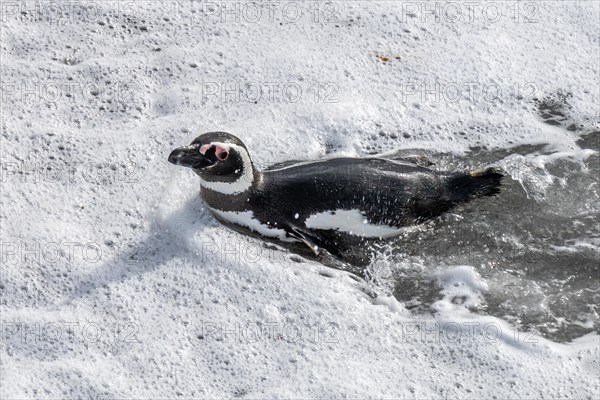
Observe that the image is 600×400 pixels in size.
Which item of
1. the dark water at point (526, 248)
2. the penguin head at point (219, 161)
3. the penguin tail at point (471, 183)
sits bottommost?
the dark water at point (526, 248)

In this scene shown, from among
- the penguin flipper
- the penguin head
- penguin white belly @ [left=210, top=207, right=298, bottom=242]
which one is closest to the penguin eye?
the penguin head

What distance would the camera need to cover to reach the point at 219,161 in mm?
3420

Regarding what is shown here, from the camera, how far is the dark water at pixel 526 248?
335 cm

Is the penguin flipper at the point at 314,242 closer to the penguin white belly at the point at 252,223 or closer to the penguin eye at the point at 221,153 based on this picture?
the penguin white belly at the point at 252,223

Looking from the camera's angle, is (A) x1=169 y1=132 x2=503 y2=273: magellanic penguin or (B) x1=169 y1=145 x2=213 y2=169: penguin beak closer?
(B) x1=169 y1=145 x2=213 y2=169: penguin beak

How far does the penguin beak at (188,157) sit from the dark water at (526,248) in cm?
78

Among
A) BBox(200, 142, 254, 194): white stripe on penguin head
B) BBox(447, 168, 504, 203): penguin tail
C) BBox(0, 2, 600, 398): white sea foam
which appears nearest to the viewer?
BBox(0, 2, 600, 398): white sea foam

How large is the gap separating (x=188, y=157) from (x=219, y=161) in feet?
0.44

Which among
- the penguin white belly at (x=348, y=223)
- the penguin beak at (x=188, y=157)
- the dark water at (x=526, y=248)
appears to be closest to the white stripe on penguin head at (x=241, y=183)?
the penguin beak at (x=188, y=157)

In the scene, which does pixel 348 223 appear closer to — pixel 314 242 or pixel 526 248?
pixel 314 242

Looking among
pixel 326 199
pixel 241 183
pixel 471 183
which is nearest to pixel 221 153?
pixel 241 183

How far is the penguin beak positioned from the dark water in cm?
78

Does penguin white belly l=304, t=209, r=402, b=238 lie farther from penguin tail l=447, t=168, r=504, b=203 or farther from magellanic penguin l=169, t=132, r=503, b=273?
penguin tail l=447, t=168, r=504, b=203

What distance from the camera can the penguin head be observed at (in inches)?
132
